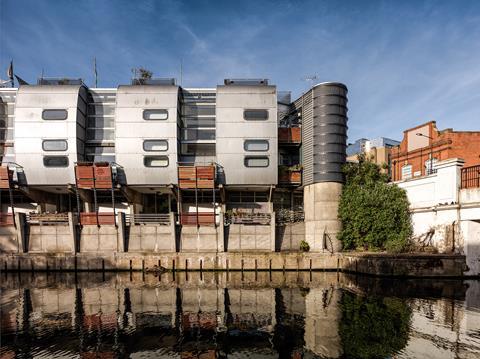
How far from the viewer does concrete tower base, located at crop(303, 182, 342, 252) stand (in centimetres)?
2675

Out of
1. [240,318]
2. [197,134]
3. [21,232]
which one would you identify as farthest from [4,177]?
[240,318]

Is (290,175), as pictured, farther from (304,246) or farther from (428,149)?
(428,149)

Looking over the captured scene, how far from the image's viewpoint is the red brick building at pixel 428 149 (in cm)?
3462

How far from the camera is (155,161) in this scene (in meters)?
28.8

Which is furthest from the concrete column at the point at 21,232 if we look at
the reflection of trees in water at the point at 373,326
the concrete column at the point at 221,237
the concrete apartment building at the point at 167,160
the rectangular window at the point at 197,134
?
the reflection of trees in water at the point at 373,326

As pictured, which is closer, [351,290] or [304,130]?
[351,290]

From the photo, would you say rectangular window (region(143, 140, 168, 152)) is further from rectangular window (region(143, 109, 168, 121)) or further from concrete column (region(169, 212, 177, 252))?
concrete column (region(169, 212, 177, 252))

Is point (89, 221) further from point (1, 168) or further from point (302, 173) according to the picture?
point (302, 173)

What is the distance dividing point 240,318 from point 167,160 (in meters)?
18.4

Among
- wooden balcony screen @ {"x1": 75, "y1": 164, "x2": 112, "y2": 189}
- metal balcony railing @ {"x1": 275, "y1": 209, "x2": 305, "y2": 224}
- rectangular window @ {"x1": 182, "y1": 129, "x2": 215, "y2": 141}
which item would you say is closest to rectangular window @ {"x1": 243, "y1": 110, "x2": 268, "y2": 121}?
rectangular window @ {"x1": 182, "y1": 129, "x2": 215, "y2": 141}

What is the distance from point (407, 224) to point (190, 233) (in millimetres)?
20599

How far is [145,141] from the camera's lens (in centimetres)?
2862

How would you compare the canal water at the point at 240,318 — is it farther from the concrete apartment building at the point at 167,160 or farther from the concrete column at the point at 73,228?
the concrete apartment building at the point at 167,160

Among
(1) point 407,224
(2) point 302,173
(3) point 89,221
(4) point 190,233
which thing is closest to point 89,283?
(3) point 89,221
